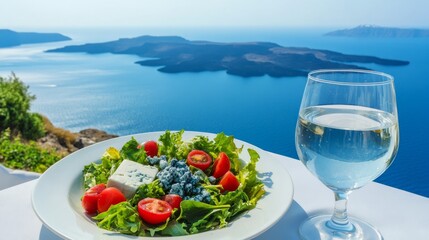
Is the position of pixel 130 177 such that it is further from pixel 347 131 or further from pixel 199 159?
pixel 347 131

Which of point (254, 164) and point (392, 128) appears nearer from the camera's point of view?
point (392, 128)

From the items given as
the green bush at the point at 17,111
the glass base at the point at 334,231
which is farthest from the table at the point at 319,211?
the green bush at the point at 17,111

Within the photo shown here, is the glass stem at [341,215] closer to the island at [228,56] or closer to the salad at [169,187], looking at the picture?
the salad at [169,187]

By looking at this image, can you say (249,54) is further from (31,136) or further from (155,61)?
(31,136)

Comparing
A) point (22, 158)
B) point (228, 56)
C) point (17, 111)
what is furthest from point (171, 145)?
point (228, 56)

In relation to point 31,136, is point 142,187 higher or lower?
higher

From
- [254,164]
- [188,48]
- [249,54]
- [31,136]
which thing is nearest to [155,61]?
[188,48]

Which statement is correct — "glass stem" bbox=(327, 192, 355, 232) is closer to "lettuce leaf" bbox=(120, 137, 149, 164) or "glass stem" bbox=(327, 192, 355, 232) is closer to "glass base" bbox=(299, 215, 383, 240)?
"glass base" bbox=(299, 215, 383, 240)
